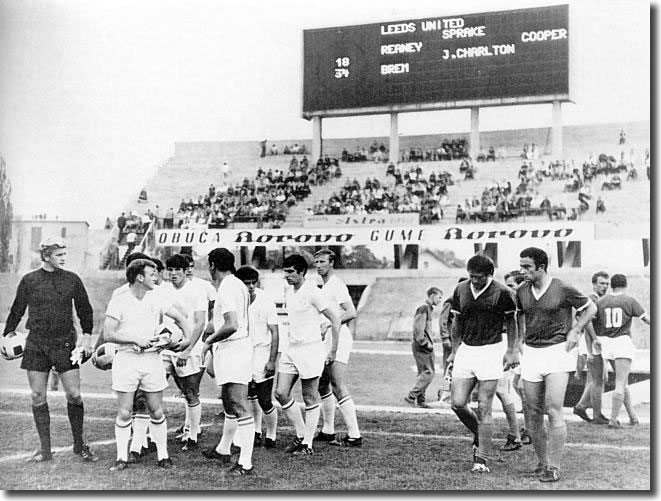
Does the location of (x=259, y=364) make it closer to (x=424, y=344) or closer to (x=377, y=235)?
(x=377, y=235)

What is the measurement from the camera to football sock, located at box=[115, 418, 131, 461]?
5270 millimetres

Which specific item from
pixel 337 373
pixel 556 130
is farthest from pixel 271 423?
pixel 556 130

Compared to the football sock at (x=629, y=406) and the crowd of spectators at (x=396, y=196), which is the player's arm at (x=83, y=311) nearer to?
the crowd of spectators at (x=396, y=196)

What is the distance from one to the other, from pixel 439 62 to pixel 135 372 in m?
4.84

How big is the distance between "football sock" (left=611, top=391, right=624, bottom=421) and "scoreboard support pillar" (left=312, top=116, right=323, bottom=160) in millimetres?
3645

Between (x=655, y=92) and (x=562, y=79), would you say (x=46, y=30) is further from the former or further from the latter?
(x=655, y=92)

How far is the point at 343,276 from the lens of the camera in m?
6.89

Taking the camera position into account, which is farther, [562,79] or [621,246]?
[562,79]

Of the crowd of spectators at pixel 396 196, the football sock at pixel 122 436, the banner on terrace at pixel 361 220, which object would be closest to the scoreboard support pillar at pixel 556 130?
the crowd of spectators at pixel 396 196

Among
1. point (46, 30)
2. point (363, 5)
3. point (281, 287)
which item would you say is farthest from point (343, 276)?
point (46, 30)

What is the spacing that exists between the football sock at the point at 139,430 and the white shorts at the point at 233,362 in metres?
0.74

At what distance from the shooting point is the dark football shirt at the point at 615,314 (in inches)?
228

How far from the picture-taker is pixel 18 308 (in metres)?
5.99

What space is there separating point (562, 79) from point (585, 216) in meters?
1.72
